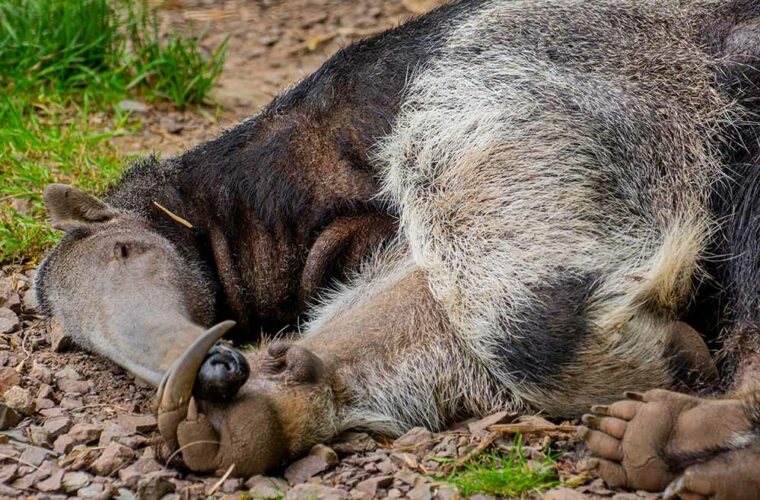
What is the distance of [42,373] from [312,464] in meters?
1.16

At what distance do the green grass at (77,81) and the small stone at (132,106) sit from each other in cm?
4

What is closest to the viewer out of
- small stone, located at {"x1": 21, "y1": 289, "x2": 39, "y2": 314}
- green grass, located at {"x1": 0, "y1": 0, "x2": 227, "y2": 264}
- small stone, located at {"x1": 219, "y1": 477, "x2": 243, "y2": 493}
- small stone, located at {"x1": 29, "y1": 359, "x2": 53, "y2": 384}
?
small stone, located at {"x1": 219, "y1": 477, "x2": 243, "y2": 493}

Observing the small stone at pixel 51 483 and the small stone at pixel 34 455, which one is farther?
the small stone at pixel 34 455

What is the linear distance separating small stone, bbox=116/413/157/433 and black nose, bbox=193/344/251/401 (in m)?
0.43

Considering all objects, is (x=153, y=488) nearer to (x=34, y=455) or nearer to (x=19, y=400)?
(x=34, y=455)

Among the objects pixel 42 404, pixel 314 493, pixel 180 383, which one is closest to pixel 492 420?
pixel 314 493

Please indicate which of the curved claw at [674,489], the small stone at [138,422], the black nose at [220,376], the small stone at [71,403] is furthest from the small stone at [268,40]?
the curved claw at [674,489]

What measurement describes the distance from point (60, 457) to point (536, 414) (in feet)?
4.87

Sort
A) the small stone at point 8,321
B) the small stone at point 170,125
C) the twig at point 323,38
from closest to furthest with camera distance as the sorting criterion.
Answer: the small stone at point 8,321
the small stone at point 170,125
the twig at point 323,38

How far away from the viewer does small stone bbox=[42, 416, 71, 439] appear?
138 inches

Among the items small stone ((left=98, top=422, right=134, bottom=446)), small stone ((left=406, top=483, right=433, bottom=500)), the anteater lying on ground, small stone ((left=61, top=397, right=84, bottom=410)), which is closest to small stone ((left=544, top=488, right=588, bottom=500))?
the anteater lying on ground

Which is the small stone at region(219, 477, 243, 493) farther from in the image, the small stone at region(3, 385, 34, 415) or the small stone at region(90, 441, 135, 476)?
the small stone at region(3, 385, 34, 415)

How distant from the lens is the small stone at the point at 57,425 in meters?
3.50

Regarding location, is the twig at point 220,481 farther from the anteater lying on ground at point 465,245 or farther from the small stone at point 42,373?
the small stone at point 42,373
